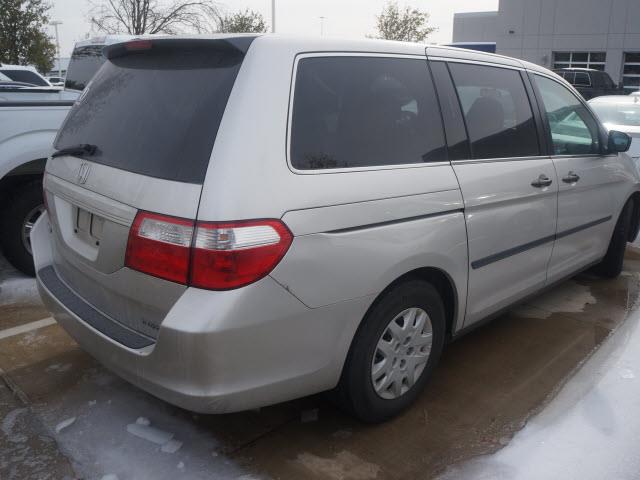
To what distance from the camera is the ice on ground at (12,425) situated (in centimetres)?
276

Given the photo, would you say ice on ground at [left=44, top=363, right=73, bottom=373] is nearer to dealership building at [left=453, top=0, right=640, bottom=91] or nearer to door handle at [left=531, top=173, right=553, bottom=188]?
door handle at [left=531, top=173, right=553, bottom=188]

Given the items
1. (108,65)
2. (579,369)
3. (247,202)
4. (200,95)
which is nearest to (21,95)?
(108,65)

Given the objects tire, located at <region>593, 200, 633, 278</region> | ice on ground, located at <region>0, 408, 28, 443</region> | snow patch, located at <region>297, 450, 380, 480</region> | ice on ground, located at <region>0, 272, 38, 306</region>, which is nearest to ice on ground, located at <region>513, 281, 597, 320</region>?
tire, located at <region>593, 200, 633, 278</region>

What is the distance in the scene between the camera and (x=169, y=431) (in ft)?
9.29

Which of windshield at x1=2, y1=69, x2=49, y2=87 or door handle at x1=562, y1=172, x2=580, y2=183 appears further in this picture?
windshield at x1=2, y1=69, x2=49, y2=87

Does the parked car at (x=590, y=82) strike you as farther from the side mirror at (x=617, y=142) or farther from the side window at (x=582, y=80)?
the side mirror at (x=617, y=142)

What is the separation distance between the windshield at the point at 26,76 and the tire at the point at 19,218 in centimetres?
1174

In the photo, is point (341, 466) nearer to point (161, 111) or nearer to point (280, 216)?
point (280, 216)

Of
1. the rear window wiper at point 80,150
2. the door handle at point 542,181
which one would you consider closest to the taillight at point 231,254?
the rear window wiper at point 80,150

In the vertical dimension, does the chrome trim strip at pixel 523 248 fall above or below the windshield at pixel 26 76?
below

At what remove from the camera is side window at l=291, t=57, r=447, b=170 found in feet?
7.86

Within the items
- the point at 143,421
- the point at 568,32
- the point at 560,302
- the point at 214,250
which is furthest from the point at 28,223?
the point at 568,32

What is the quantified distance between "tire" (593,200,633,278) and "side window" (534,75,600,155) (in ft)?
3.07

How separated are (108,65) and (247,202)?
1.39m
